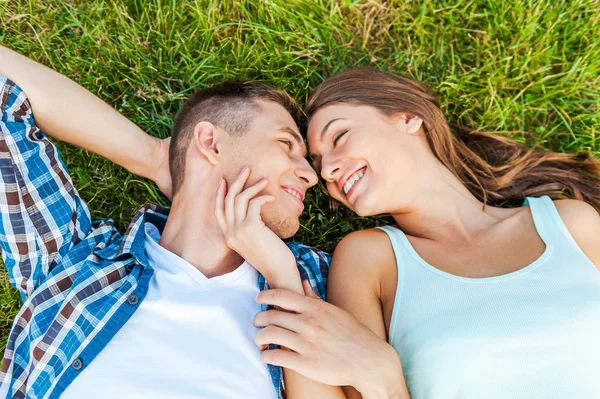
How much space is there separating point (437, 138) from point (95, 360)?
8.42ft

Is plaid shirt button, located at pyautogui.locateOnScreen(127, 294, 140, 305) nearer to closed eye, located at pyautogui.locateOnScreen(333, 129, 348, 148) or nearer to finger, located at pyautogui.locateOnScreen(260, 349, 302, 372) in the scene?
finger, located at pyautogui.locateOnScreen(260, 349, 302, 372)

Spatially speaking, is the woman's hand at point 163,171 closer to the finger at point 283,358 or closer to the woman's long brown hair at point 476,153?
the woman's long brown hair at point 476,153

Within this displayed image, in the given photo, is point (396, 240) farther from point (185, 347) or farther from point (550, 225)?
point (185, 347)

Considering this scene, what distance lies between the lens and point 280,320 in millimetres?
2781

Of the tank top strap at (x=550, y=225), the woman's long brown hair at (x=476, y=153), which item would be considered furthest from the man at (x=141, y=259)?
the tank top strap at (x=550, y=225)

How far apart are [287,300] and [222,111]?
1392 mm

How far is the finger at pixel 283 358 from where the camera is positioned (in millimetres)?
2717

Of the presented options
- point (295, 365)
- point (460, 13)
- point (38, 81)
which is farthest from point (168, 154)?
point (460, 13)

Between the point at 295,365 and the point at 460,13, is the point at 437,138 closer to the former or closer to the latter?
the point at 460,13

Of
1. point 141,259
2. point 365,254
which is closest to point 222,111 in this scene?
point 141,259

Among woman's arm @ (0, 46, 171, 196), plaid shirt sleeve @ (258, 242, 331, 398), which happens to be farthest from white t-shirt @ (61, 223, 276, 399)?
woman's arm @ (0, 46, 171, 196)

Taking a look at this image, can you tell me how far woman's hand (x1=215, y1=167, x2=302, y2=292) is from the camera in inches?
118

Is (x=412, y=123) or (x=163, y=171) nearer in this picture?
(x=412, y=123)

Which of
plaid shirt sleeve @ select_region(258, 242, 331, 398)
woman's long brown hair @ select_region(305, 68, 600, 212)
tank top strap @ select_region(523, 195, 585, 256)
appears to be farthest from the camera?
woman's long brown hair @ select_region(305, 68, 600, 212)
